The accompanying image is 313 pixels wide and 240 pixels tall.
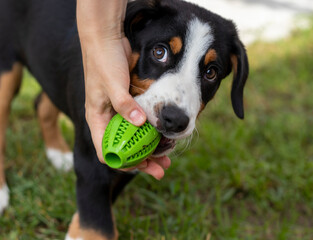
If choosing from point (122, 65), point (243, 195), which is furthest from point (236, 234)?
point (122, 65)

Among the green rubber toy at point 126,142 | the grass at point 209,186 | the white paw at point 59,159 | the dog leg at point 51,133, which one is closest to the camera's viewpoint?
the green rubber toy at point 126,142

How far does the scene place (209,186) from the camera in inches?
148

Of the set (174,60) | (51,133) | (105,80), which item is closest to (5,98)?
(51,133)

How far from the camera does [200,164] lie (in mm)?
3836

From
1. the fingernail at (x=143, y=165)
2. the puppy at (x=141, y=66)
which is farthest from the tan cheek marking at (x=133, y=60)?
the fingernail at (x=143, y=165)

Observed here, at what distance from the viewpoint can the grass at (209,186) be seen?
3162mm

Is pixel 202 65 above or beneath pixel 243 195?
above

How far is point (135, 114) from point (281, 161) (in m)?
2.31

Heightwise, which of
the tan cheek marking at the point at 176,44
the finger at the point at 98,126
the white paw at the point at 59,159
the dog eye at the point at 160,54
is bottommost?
the white paw at the point at 59,159

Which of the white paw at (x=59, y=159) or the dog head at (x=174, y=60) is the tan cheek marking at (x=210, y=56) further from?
the white paw at (x=59, y=159)

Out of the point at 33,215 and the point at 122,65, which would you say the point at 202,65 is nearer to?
the point at 122,65

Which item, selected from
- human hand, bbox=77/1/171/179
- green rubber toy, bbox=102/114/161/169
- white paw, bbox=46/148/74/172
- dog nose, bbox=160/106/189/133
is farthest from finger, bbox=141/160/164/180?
white paw, bbox=46/148/74/172

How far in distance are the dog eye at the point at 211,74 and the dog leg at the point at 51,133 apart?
1.63m

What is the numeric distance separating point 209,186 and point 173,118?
1.75 meters
